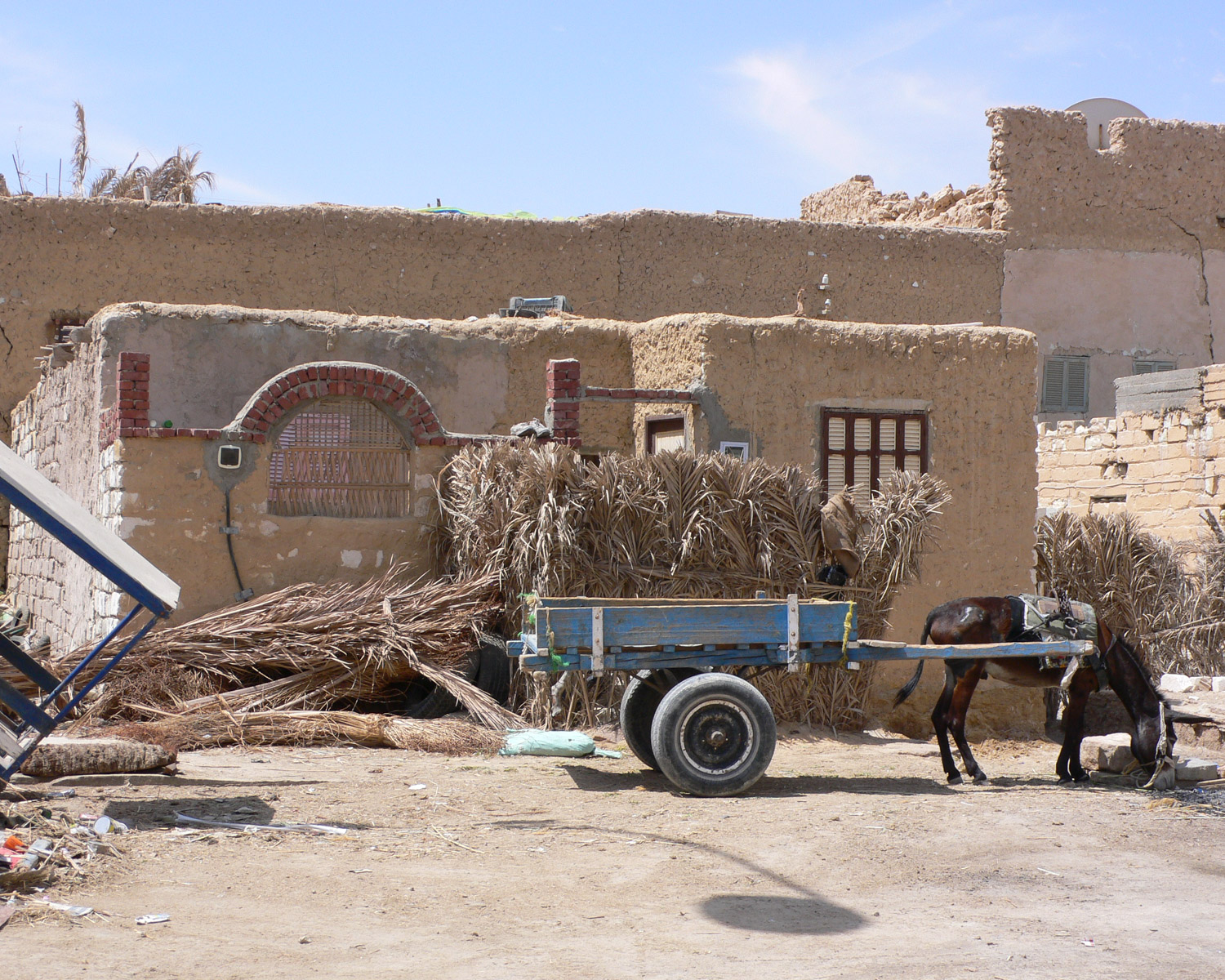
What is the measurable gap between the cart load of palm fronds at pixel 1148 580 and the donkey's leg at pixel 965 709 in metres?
5.24

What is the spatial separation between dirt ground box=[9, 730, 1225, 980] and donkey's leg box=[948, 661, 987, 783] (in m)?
0.20

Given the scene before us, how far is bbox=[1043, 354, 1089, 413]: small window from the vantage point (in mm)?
19875

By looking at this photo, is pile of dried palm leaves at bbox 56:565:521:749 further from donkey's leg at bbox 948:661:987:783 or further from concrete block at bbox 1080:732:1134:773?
concrete block at bbox 1080:732:1134:773

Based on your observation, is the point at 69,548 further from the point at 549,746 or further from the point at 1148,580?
the point at 1148,580

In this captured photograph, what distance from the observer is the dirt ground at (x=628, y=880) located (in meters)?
4.83

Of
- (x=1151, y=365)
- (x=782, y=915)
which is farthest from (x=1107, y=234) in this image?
(x=782, y=915)

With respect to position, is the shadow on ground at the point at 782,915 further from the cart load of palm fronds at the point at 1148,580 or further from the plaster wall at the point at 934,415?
the cart load of palm fronds at the point at 1148,580

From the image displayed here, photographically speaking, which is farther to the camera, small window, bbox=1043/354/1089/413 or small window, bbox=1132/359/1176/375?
small window, bbox=1132/359/1176/375

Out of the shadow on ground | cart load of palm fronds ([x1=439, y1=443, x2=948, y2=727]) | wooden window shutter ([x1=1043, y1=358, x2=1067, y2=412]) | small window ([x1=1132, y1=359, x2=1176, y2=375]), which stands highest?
small window ([x1=1132, y1=359, x2=1176, y2=375])

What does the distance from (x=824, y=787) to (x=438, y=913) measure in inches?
147

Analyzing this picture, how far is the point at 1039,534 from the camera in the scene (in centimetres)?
1390

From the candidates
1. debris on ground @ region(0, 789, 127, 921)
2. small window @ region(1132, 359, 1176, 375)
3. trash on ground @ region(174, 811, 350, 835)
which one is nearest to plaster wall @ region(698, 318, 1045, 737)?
trash on ground @ region(174, 811, 350, 835)

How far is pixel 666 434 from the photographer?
1265 cm

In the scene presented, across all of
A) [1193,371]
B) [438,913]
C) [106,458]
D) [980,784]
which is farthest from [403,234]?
[438,913]
